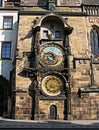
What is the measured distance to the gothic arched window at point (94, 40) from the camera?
27.5 m

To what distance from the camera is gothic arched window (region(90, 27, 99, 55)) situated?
27.5 meters

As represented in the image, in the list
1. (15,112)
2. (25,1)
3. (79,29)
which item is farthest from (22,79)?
(25,1)

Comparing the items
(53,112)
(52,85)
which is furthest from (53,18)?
(53,112)

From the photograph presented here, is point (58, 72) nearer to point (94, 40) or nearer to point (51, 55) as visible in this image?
point (51, 55)

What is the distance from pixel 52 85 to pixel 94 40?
28.2 ft

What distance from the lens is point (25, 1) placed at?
27062 millimetres

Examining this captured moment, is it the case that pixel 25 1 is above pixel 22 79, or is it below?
above

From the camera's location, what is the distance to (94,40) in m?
28.0

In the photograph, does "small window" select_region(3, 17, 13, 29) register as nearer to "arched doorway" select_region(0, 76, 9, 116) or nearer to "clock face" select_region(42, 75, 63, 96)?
"arched doorway" select_region(0, 76, 9, 116)

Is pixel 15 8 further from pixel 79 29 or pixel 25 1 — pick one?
pixel 79 29

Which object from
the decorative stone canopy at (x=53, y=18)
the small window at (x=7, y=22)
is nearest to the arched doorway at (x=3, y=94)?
the small window at (x=7, y=22)

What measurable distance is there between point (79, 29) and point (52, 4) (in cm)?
396

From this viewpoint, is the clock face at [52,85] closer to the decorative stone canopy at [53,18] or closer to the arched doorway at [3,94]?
the arched doorway at [3,94]

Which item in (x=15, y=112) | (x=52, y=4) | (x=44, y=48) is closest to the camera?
(x=15, y=112)
